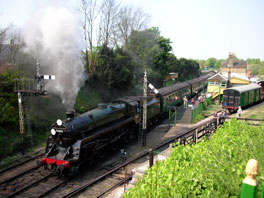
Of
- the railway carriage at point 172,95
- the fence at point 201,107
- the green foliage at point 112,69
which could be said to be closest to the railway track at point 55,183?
the railway carriage at point 172,95

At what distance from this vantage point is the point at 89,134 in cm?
1096

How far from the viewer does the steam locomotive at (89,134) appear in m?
9.89

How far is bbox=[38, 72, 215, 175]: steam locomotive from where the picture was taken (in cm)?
989

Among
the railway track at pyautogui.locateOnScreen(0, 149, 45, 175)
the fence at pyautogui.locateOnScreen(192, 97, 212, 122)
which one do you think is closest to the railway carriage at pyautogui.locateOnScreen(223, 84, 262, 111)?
the fence at pyautogui.locateOnScreen(192, 97, 212, 122)

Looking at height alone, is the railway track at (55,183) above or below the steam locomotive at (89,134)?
below


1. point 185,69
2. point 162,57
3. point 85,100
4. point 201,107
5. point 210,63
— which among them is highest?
point 210,63

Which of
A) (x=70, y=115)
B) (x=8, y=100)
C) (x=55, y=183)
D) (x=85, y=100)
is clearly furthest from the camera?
(x=85, y=100)

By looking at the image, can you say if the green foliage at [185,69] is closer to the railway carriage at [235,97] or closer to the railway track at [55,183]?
the railway carriage at [235,97]

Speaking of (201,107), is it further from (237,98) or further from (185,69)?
(185,69)

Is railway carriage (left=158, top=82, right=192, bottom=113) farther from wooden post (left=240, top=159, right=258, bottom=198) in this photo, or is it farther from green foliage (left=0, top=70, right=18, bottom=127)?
wooden post (left=240, top=159, right=258, bottom=198)

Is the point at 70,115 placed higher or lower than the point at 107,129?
higher

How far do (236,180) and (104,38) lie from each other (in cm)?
2392

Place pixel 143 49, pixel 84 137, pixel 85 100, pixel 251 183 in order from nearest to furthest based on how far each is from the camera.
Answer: pixel 251 183
pixel 84 137
pixel 85 100
pixel 143 49

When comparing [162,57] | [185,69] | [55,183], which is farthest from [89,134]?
[185,69]
